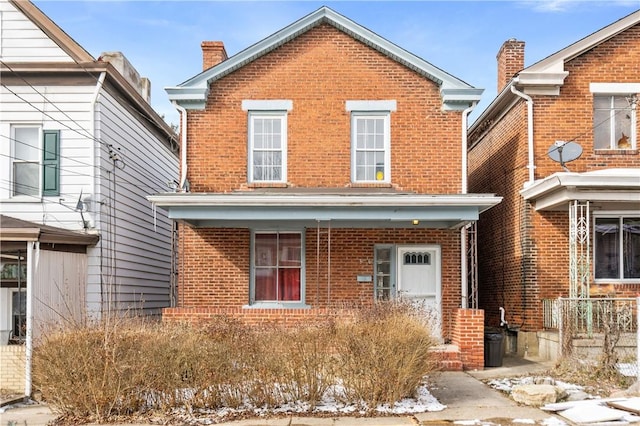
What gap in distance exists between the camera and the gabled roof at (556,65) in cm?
1497

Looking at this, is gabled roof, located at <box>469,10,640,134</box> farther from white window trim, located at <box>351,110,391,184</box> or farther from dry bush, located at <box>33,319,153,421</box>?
dry bush, located at <box>33,319,153,421</box>

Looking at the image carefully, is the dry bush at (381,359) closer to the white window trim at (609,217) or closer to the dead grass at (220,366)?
the dead grass at (220,366)

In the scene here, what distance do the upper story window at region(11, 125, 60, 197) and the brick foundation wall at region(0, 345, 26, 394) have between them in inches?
143

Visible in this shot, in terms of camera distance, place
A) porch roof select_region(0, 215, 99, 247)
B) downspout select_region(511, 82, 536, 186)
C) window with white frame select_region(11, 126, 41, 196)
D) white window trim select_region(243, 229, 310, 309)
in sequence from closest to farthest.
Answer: porch roof select_region(0, 215, 99, 247), window with white frame select_region(11, 126, 41, 196), white window trim select_region(243, 229, 310, 309), downspout select_region(511, 82, 536, 186)

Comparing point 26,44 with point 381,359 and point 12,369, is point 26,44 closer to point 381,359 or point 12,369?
point 12,369

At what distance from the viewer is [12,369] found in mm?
11453

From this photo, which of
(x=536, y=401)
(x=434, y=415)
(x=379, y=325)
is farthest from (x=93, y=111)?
(x=536, y=401)

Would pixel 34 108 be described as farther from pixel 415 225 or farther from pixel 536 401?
pixel 536 401

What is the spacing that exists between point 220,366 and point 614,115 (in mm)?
11275

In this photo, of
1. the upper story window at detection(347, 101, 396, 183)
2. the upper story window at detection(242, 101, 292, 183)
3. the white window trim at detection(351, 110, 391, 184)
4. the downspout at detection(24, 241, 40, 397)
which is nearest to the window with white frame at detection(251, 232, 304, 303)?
the upper story window at detection(242, 101, 292, 183)

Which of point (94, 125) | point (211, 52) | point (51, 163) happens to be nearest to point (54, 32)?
point (94, 125)

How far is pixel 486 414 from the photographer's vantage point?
9312 millimetres

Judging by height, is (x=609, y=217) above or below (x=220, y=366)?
above

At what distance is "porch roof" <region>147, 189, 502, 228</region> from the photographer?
12.9m
